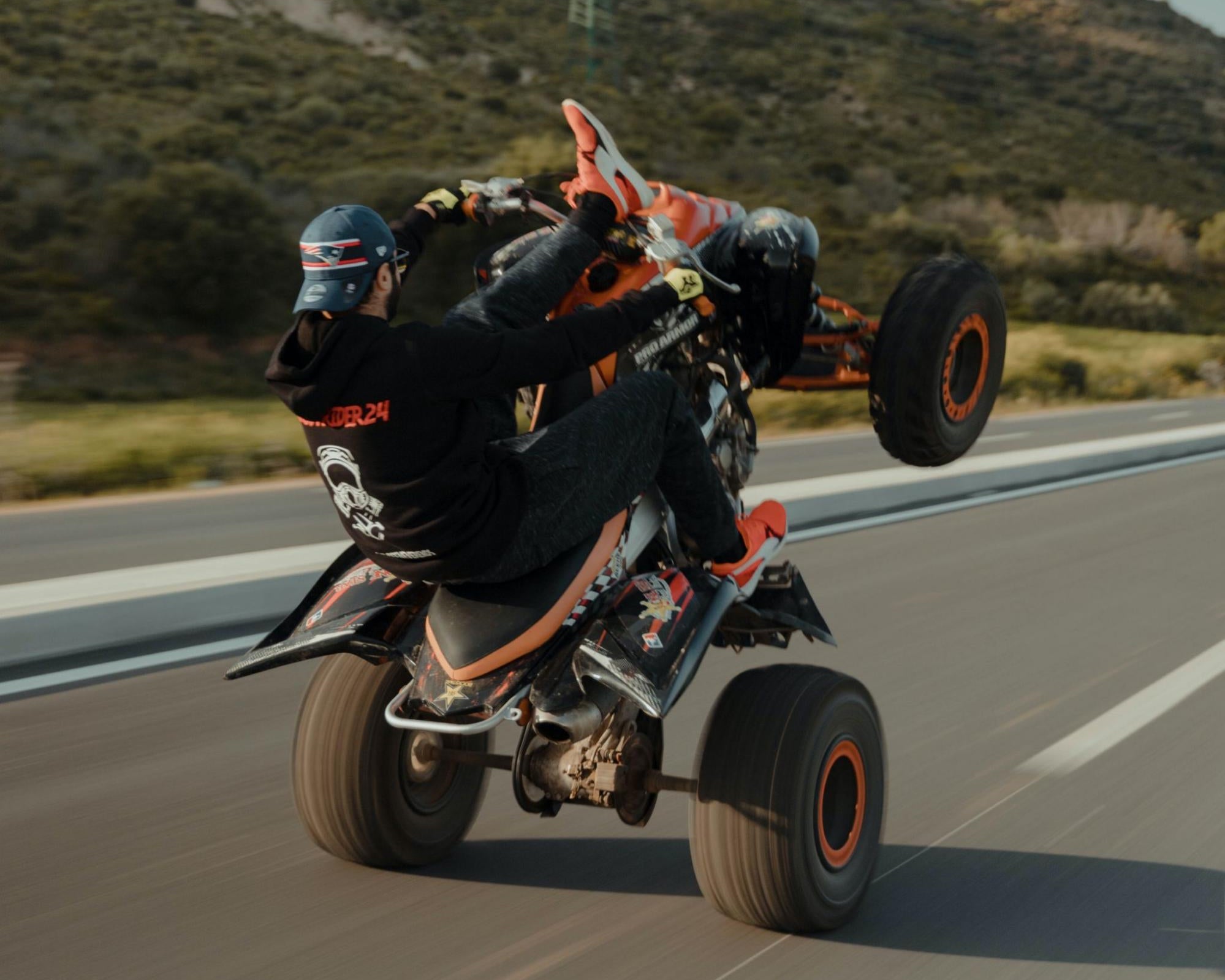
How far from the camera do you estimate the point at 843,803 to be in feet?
13.2

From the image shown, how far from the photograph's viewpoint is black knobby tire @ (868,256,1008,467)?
493cm

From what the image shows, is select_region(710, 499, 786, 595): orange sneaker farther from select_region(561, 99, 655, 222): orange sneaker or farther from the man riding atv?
select_region(561, 99, 655, 222): orange sneaker

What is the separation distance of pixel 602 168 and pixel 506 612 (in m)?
1.21

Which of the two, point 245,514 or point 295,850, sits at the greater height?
point 295,850

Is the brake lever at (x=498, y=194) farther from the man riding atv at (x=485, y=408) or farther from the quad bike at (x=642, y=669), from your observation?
the man riding atv at (x=485, y=408)

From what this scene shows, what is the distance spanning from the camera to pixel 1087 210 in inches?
2404

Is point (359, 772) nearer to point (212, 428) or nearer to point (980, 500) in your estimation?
point (980, 500)

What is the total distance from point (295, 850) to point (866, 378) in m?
2.33

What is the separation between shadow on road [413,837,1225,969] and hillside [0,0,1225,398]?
20229 mm

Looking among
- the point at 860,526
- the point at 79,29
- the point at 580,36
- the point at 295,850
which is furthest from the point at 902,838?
the point at 580,36

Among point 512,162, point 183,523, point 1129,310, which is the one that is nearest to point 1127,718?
point 183,523

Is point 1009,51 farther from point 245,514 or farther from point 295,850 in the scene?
point 295,850

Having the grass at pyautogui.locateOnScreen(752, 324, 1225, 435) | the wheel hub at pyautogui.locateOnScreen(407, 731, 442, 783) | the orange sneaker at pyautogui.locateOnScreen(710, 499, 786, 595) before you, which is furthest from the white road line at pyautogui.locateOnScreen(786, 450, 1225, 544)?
the grass at pyautogui.locateOnScreen(752, 324, 1225, 435)

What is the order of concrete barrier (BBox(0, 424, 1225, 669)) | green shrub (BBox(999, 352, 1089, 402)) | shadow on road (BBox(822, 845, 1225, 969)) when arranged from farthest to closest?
green shrub (BBox(999, 352, 1089, 402)) < concrete barrier (BBox(0, 424, 1225, 669)) < shadow on road (BBox(822, 845, 1225, 969))
